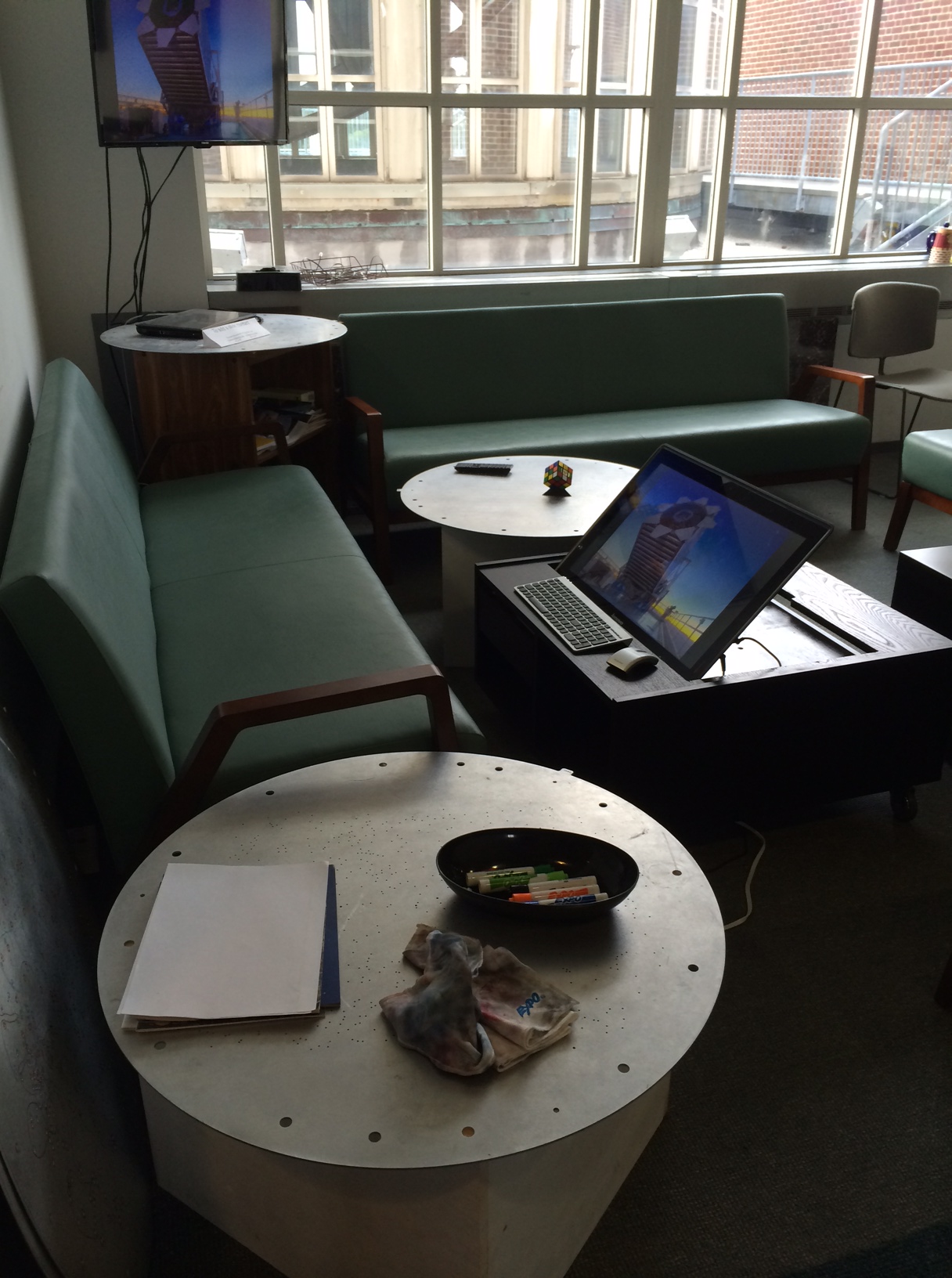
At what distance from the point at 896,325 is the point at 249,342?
288 centimetres

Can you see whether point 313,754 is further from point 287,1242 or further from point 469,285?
point 469,285

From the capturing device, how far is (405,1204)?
1.11 meters

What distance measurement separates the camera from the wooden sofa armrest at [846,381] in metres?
4.03

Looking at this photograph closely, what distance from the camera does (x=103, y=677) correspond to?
1.49 metres

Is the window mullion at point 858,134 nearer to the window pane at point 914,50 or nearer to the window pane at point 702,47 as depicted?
the window pane at point 914,50

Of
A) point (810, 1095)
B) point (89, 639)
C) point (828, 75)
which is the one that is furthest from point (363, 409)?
point (828, 75)

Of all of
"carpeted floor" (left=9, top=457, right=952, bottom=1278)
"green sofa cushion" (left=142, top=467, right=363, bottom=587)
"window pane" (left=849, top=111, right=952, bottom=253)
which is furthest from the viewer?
"window pane" (left=849, top=111, right=952, bottom=253)

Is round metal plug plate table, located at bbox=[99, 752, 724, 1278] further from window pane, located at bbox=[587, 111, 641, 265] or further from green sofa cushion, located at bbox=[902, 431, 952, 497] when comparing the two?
window pane, located at bbox=[587, 111, 641, 265]

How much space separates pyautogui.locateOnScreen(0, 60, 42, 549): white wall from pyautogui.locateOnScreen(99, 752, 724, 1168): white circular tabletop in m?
0.93

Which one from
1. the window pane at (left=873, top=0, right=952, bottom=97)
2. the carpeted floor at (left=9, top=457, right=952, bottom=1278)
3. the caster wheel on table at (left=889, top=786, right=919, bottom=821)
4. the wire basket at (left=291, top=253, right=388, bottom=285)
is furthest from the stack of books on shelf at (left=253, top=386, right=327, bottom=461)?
the window pane at (left=873, top=0, right=952, bottom=97)

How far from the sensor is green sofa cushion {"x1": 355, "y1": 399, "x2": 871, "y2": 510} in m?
3.60

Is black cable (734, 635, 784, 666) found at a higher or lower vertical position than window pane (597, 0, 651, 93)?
lower

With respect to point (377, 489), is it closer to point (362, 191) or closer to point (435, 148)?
point (362, 191)

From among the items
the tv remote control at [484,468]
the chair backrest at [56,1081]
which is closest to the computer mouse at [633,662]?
the chair backrest at [56,1081]
